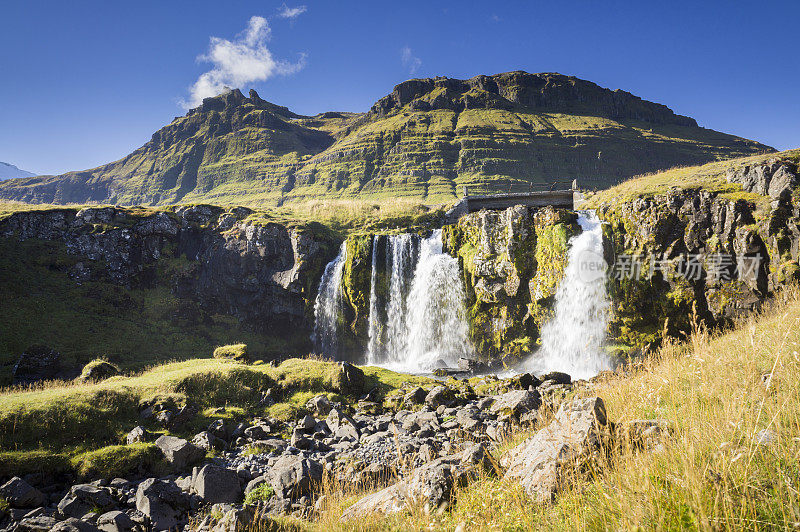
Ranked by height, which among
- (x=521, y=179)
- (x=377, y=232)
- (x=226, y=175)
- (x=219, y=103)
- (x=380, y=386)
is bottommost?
(x=380, y=386)

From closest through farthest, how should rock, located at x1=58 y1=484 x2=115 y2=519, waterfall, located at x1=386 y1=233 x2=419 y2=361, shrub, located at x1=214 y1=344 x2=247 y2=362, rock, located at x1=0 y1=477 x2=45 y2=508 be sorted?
rock, located at x1=58 y1=484 x2=115 y2=519
rock, located at x1=0 y1=477 x2=45 y2=508
shrub, located at x1=214 y1=344 x2=247 y2=362
waterfall, located at x1=386 y1=233 x2=419 y2=361

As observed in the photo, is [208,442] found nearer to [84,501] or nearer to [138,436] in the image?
[138,436]

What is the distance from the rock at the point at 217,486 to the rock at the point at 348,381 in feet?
30.9

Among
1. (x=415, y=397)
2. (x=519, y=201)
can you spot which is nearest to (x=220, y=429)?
(x=415, y=397)

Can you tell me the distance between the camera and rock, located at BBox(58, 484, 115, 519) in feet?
26.6

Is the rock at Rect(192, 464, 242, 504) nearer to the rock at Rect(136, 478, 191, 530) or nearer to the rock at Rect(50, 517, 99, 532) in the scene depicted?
→ the rock at Rect(136, 478, 191, 530)

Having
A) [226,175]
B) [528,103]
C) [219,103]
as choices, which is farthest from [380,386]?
[219,103]

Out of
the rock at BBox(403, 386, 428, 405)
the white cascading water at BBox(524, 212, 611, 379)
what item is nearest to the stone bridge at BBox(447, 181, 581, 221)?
the white cascading water at BBox(524, 212, 611, 379)

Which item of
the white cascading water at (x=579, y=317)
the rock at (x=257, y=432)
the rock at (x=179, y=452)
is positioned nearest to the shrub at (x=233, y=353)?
the rock at (x=257, y=432)

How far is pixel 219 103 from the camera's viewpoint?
189875mm

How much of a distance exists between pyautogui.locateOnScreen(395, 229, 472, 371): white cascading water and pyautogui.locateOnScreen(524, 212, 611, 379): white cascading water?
241 inches

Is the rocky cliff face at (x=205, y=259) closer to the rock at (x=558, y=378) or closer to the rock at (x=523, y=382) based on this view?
the rock at (x=523, y=382)

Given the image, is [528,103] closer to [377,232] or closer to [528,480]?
[377,232]

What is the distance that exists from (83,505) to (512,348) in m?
25.4
